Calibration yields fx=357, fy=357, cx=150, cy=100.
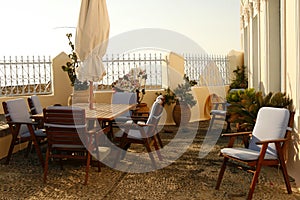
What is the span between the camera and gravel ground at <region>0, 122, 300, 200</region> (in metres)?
3.98

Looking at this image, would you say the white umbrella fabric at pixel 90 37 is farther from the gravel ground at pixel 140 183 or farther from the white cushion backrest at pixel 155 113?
the gravel ground at pixel 140 183

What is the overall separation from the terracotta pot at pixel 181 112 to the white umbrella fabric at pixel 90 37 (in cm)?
355

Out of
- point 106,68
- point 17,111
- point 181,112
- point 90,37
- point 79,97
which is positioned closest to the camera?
point 17,111

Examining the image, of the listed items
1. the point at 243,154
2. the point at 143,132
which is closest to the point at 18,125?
Result: the point at 143,132

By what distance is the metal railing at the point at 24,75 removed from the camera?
28.0 feet

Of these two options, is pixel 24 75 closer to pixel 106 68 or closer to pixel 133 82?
pixel 106 68

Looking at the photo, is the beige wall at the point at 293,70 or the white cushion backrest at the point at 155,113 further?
the white cushion backrest at the point at 155,113

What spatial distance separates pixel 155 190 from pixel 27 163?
2.31 metres

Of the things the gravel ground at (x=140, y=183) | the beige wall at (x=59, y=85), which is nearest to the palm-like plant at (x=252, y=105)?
the gravel ground at (x=140, y=183)

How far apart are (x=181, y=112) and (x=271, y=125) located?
4.71m

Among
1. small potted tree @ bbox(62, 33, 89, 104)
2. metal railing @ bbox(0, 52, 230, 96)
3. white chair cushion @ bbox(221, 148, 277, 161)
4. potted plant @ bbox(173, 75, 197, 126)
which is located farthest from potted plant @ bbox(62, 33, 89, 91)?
white chair cushion @ bbox(221, 148, 277, 161)

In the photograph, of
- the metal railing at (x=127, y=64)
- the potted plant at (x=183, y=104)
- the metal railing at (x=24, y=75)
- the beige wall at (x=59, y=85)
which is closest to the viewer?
the metal railing at (x=24, y=75)

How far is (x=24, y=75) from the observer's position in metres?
8.72

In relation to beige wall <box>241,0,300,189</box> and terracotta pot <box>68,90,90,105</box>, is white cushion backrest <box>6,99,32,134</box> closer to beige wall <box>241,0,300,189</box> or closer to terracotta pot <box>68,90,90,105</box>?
terracotta pot <box>68,90,90,105</box>
